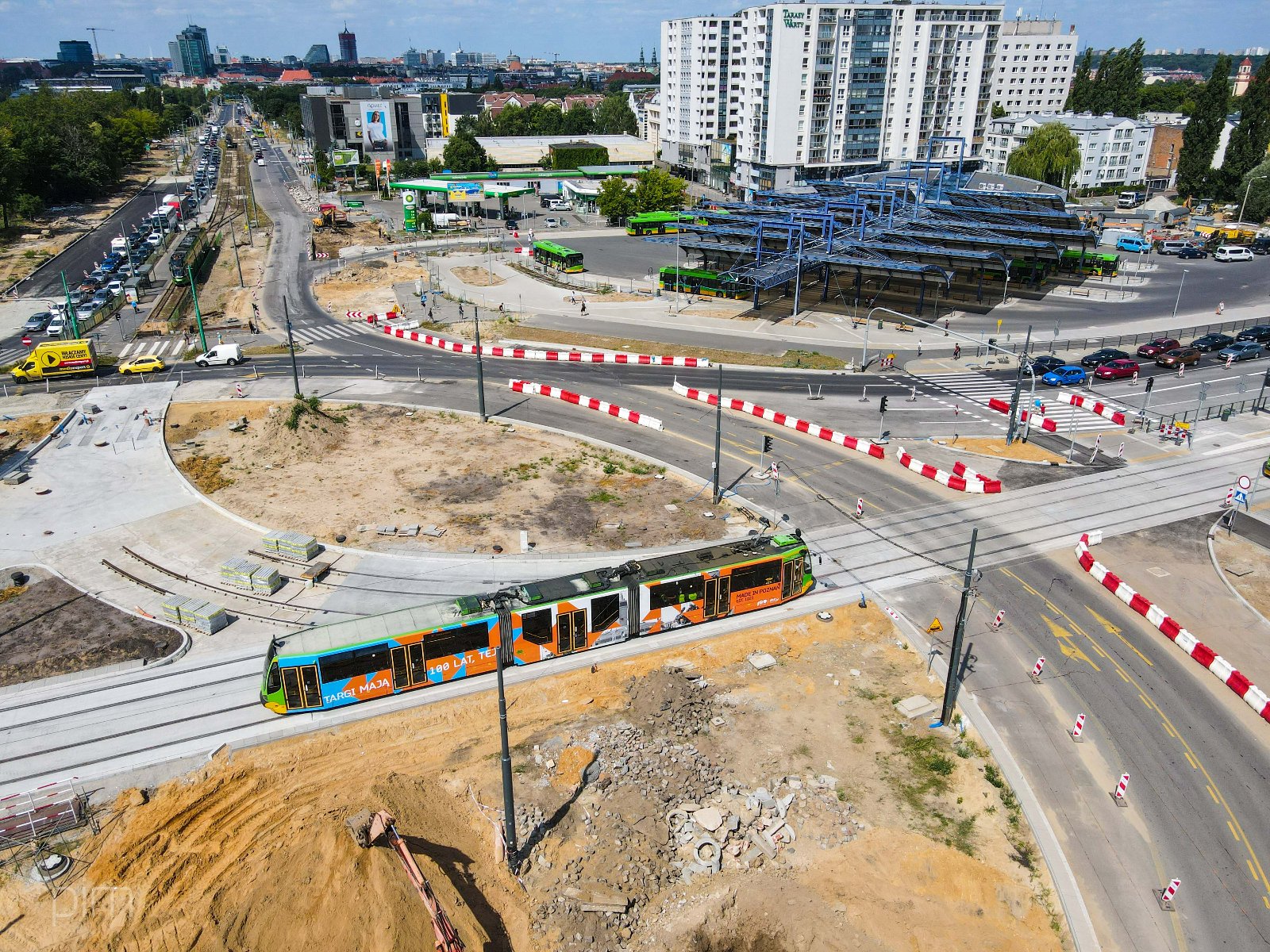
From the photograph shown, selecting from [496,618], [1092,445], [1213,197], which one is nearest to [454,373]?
[496,618]

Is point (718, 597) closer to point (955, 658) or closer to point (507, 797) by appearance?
point (955, 658)

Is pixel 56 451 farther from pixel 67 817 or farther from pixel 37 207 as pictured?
pixel 37 207

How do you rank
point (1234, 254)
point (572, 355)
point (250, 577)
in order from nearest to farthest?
point (250, 577), point (572, 355), point (1234, 254)

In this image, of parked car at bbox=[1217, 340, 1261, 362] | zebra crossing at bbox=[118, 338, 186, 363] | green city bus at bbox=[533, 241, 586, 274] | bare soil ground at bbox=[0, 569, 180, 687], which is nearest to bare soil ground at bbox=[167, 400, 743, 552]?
bare soil ground at bbox=[0, 569, 180, 687]

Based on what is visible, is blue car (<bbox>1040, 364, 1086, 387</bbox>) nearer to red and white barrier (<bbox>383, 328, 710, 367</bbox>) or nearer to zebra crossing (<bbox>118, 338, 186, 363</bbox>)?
red and white barrier (<bbox>383, 328, 710, 367</bbox>)

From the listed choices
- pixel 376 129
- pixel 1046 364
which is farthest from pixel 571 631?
pixel 376 129

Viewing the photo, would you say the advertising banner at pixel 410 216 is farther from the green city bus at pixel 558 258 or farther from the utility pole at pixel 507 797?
the utility pole at pixel 507 797

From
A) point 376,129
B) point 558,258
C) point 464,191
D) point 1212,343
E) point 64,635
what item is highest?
point 376,129

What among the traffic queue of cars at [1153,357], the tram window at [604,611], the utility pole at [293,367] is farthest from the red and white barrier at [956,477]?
the utility pole at [293,367]
